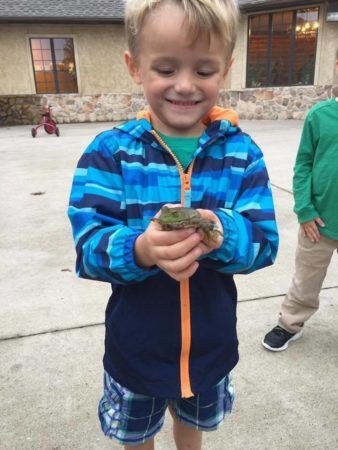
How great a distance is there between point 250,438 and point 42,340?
153 cm

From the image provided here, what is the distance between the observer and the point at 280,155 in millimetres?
9086

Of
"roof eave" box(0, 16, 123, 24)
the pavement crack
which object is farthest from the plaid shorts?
"roof eave" box(0, 16, 123, 24)

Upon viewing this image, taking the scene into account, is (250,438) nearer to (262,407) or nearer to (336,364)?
(262,407)

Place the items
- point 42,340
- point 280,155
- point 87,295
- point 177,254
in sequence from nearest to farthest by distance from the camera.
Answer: point 177,254 < point 42,340 < point 87,295 < point 280,155

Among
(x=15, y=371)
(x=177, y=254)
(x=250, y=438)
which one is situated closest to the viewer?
(x=177, y=254)

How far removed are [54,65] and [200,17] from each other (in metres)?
18.9

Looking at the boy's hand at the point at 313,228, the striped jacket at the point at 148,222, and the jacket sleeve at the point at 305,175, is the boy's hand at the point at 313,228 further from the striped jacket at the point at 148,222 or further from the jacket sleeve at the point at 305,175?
the striped jacket at the point at 148,222

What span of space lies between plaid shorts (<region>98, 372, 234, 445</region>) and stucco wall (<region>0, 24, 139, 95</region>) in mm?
18258

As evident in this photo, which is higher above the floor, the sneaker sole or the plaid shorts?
the plaid shorts

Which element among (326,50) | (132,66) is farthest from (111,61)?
(132,66)

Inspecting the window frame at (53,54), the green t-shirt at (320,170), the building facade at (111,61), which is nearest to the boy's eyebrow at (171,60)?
the green t-shirt at (320,170)

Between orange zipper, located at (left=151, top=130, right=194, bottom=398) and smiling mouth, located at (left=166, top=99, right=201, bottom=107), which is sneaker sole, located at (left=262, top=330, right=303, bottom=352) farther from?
smiling mouth, located at (left=166, top=99, right=201, bottom=107)

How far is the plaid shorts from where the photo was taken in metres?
1.58

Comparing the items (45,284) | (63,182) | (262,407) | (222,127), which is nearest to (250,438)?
(262,407)
